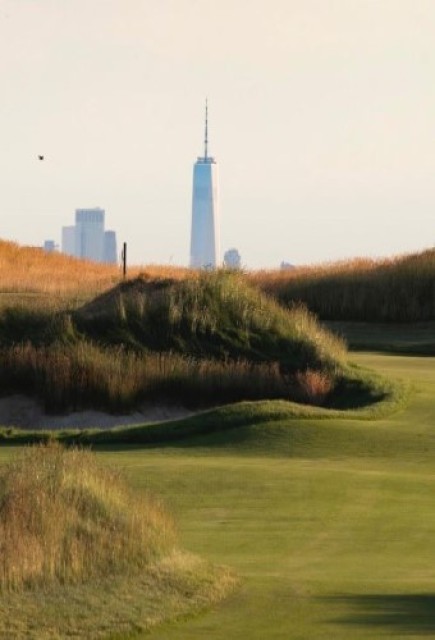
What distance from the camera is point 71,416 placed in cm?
2822

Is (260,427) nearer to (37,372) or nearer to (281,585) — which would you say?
(37,372)

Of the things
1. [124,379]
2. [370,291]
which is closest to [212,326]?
[124,379]

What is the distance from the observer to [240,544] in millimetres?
13484

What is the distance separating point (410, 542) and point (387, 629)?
4330 millimetres

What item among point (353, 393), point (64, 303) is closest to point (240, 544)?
point (353, 393)

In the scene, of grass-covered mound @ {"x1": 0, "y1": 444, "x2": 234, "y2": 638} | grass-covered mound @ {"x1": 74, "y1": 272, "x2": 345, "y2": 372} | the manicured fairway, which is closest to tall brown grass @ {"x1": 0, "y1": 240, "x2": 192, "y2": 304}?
grass-covered mound @ {"x1": 74, "y1": 272, "x2": 345, "y2": 372}

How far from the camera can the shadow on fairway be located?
376 inches

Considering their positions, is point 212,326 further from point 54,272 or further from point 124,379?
point 54,272

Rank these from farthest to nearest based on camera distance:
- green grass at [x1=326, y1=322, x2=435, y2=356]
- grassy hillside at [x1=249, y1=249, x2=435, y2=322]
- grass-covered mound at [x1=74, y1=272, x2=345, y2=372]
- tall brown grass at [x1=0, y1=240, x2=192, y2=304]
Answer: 1. tall brown grass at [x1=0, y1=240, x2=192, y2=304]
2. grassy hillside at [x1=249, y1=249, x2=435, y2=322]
3. green grass at [x1=326, y1=322, x2=435, y2=356]
4. grass-covered mound at [x1=74, y1=272, x2=345, y2=372]

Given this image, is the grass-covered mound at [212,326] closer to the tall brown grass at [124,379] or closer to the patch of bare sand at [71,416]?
the tall brown grass at [124,379]

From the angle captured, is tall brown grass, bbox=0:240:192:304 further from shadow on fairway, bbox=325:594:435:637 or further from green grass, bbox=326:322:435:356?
shadow on fairway, bbox=325:594:435:637

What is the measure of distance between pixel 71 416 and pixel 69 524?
17632 mm

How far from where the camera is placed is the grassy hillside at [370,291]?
50.9 m

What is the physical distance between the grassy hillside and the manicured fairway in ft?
79.3
